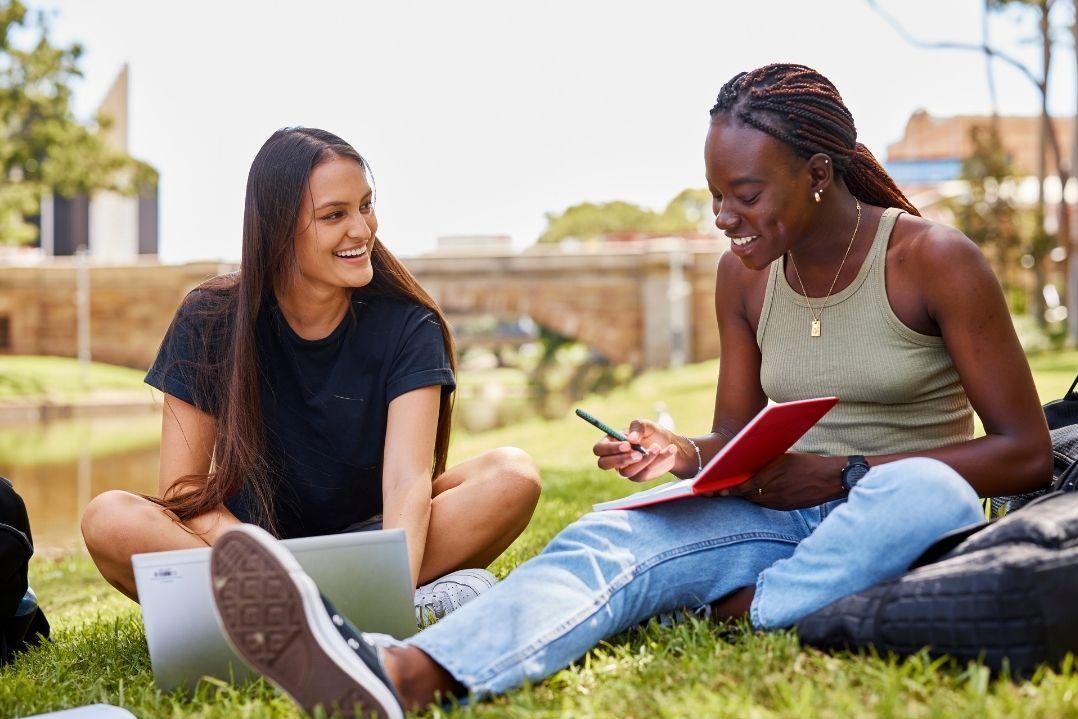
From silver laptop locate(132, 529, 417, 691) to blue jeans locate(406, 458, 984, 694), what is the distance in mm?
221

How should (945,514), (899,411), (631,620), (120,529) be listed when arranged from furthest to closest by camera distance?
(120,529)
(899,411)
(631,620)
(945,514)

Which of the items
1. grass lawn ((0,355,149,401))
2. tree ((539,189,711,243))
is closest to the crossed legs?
grass lawn ((0,355,149,401))

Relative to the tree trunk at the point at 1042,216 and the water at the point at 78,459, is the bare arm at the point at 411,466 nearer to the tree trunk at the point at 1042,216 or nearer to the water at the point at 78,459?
the water at the point at 78,459

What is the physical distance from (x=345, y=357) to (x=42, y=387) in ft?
55.9

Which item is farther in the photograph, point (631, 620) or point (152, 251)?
point (152, 251)

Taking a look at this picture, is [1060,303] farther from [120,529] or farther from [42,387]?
[120,529]

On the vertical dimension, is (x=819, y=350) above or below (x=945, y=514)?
above

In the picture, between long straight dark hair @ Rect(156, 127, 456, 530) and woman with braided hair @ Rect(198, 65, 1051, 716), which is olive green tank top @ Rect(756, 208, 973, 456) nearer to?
woman with braided hair @ Rect(198, 65, 1051, 716)

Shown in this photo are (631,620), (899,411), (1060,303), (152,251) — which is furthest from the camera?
(152,251)

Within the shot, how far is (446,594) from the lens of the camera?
2.40m

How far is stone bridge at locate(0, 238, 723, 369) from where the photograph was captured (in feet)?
62.1

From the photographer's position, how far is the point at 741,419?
240 cm

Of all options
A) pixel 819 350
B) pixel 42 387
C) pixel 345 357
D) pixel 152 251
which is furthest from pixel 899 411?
pixel 152 251

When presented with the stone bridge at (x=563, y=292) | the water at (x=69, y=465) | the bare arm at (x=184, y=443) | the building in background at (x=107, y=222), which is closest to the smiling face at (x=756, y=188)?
the bare arm at (x=184, y=443)
